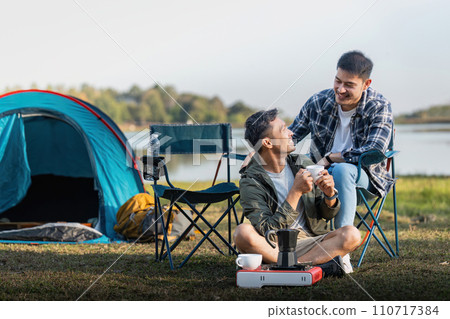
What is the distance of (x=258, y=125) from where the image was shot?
2.63 m

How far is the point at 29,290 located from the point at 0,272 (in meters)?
0.59

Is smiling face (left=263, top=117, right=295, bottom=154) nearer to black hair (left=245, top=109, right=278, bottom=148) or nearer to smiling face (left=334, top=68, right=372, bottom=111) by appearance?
black hair (left=245, top=109, right=278, bottom=148)

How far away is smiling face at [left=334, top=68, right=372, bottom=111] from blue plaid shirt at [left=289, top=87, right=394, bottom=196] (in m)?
0.06

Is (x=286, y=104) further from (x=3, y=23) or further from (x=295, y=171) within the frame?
(x=3, y=23)

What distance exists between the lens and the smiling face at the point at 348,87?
119 inches

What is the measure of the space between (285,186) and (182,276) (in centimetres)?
67

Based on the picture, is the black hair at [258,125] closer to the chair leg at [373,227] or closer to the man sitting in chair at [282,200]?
the man sitting in chair at [282,200]

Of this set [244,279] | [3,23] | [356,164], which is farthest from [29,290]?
[3,23]

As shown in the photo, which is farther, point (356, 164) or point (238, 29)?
point (238, 29)

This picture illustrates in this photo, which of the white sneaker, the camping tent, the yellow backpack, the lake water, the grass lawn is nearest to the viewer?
the grass lawn

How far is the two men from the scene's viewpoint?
255 cm

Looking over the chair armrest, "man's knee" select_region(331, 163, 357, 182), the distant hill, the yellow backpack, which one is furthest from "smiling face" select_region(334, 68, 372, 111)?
the distant hill

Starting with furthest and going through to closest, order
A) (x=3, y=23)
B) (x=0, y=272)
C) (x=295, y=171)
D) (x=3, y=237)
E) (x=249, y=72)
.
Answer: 1. (x=3, y=23)
2. (x=3, y=237)
3. (x=249, y=72)
4. (x=0, y=272)
5. (x=295, y=171)

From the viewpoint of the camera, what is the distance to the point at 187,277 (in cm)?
280
